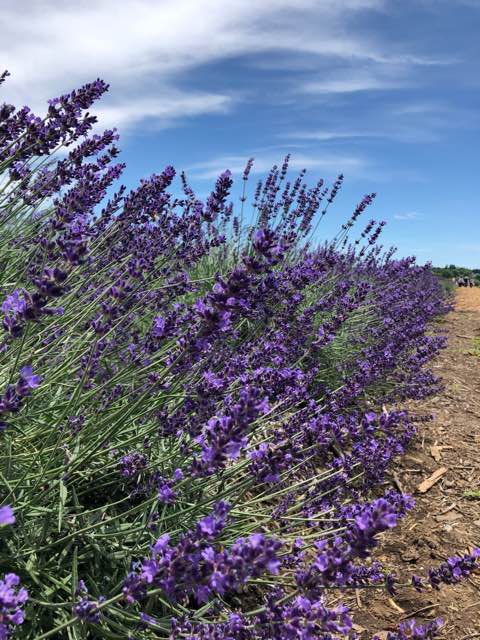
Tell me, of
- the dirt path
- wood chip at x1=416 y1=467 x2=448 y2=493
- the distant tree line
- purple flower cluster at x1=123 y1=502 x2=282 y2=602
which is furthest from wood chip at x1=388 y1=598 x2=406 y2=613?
the distant tree line

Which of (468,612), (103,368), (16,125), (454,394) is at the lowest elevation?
(468,612)

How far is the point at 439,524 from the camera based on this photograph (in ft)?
11.0

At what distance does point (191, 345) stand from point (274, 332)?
1603 millimetres

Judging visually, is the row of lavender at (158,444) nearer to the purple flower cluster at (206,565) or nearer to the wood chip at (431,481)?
the purple flower cluster at (206,565)

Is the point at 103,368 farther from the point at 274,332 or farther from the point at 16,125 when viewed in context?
the point at 16,125

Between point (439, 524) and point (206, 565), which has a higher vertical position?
point (206, 565)

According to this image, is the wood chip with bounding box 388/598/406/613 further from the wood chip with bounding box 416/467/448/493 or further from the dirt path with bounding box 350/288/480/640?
the wood chip with bounding box 416/467/448/493

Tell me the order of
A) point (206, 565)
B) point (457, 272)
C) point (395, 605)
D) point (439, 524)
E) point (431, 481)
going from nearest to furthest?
point (206, 565) < point (395, 605) < point (439, 524) < point (431, 481) < point (457, 272)

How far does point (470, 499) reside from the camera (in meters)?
3.70

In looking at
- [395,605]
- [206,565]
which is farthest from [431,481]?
[206,565]

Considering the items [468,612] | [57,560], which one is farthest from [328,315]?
[57,560]

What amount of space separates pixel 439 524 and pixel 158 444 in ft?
6.08

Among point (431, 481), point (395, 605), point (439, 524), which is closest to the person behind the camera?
point (395, 605)

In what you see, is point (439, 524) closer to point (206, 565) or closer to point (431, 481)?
point (431, 481)
